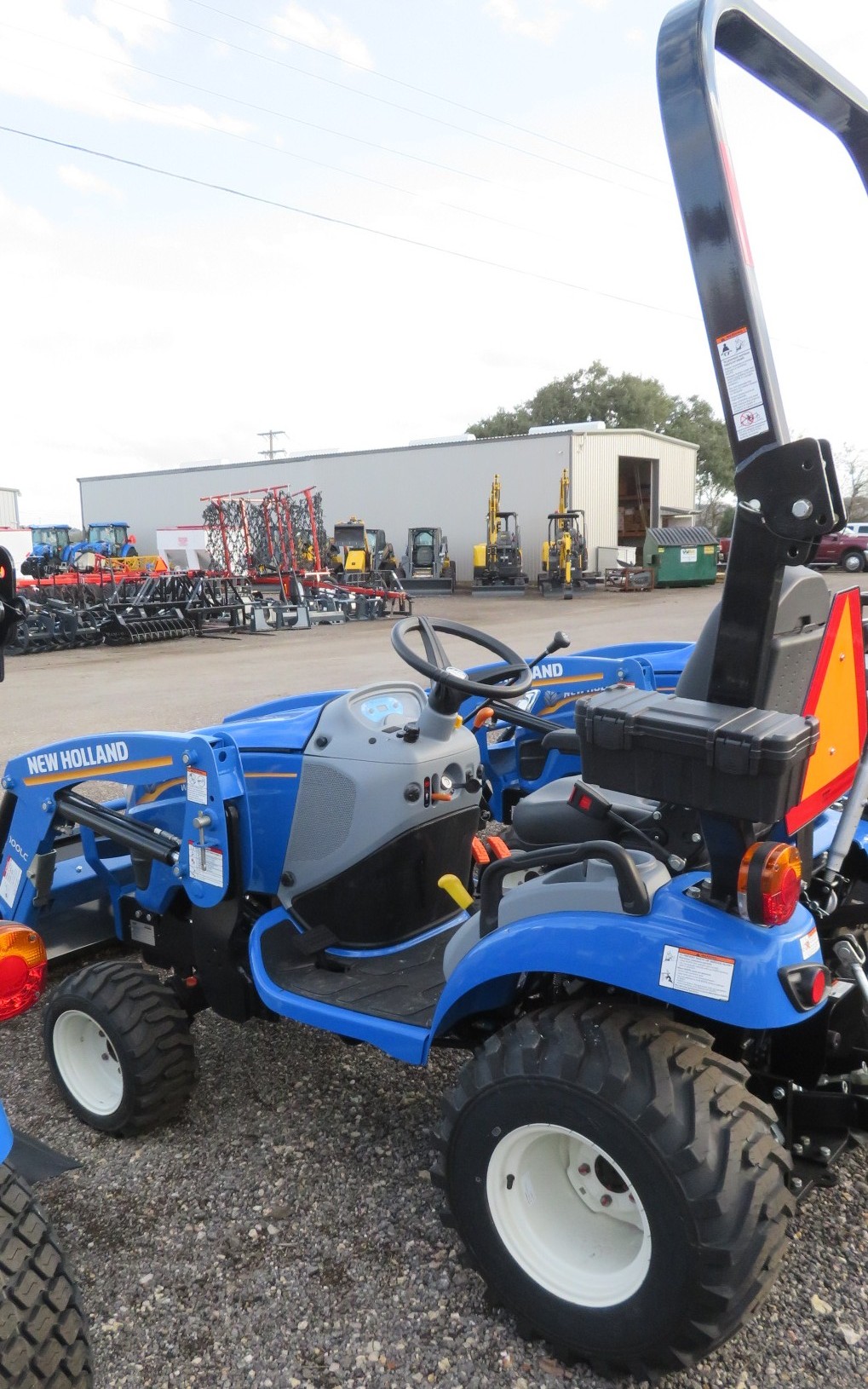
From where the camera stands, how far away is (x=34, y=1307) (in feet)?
4.94

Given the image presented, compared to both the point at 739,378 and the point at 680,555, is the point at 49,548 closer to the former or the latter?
the point at 680,555

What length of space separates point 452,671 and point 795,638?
1.08 m

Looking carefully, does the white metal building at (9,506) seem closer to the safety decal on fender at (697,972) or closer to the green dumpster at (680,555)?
the green dumpster at (680,555)

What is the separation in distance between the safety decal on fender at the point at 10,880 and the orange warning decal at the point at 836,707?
236cm

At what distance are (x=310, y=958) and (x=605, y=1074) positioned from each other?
123cm

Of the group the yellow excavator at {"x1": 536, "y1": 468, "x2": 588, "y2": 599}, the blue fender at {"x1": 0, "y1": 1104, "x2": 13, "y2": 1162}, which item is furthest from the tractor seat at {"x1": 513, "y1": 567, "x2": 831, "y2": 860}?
the yellow excavator at {"x1": 536, "y1": 468, "x2": 588, "y2": 599}

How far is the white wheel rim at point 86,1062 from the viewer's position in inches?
110

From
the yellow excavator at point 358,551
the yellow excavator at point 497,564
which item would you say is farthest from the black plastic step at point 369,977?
the yellow excavator at point 497,564

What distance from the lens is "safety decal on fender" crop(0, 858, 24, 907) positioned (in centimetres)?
308

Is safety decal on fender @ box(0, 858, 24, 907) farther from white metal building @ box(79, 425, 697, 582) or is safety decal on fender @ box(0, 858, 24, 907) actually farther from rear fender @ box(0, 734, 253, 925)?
white metal building @ box(79, 425, 697, 582)

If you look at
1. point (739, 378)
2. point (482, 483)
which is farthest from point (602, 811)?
point (482, 483)

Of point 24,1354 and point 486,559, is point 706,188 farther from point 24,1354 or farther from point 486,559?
point 486,559

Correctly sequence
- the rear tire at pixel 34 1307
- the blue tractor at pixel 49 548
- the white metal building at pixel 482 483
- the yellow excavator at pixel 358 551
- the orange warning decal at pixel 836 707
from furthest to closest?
the white metal building at pixel 482 483, the yellow excavator at pixel 358 551, the blue tractor at pixel 49 548, the orange warning decal at pixel 836 707, the rear tire at pixel 34 1307

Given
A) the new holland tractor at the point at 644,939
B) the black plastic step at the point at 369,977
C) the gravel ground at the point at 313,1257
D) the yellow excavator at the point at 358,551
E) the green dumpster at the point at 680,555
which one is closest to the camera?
the new holland tractor at the point at 644,939
